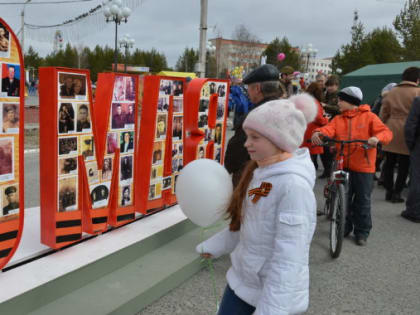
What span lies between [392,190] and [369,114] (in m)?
3.06

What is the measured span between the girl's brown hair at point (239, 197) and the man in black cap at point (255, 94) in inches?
38.0

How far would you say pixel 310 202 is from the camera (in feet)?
5.45

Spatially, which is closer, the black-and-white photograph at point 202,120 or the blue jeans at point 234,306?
the blue jeans at point 234,306

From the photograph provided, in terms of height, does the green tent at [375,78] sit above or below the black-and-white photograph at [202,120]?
above

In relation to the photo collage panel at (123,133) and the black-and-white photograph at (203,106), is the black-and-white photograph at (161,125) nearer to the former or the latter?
the photo collage panel at (123,133)

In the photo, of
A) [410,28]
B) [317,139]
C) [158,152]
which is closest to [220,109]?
[158,152]

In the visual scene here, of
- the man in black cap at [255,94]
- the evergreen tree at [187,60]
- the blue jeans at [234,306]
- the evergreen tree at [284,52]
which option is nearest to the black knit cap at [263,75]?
the man in black cap at [255,94]

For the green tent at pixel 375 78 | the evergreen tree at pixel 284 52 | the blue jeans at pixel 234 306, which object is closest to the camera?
the blue jeans at pixel 234 306

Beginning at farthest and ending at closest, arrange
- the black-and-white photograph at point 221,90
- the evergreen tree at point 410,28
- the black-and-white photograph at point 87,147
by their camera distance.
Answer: the evergreen tree at point 410,28
the black-and-white photograph at point 221,90
the black-and-white photograph at point 87,147

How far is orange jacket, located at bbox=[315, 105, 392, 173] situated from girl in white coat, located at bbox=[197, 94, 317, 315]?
269 centimetres

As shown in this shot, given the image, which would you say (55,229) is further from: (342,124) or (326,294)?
(342,124)

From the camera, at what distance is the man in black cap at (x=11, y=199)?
266 cm

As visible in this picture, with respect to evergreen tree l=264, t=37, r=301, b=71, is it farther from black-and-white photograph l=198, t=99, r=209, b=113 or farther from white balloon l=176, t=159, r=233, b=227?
white balloon l=176, t=159, r=233, b=227

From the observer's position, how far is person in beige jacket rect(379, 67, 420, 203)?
6.07m
